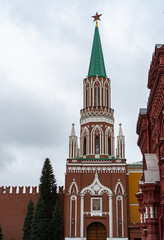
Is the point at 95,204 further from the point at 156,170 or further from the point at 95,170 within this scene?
the point at 156,170

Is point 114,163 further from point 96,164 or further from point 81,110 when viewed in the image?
point 81,110

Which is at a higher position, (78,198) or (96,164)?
(96,164)

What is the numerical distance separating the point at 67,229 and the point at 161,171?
22.4m

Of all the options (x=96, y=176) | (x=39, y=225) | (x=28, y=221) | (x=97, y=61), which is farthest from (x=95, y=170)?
(x=97, y=61)

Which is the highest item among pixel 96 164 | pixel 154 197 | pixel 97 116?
pixel 97 116

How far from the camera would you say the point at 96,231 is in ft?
121

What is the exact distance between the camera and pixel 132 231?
36750mm

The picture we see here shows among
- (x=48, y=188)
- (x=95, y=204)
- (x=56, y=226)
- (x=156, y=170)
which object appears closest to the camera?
(x=156, y=170)

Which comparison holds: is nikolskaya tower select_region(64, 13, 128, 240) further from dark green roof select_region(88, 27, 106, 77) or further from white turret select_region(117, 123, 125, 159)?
dark green roof select_region(88, 27, 106, 77)

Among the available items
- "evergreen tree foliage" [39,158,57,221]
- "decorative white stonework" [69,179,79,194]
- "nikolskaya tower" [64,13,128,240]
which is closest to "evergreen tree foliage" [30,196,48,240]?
"evergreen tree foliage" [39,158,57,221]

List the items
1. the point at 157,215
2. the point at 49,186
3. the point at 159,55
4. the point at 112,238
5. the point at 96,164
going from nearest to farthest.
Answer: the point at 159,55
the point at 157,215
the point at 112,238
the point at 96,164
the point at 49,186

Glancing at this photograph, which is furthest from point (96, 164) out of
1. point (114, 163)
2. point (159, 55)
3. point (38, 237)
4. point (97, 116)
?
point (159, 55)

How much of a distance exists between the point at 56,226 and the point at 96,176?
266 inches

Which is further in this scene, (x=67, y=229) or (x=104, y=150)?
(x=104, y=150)
